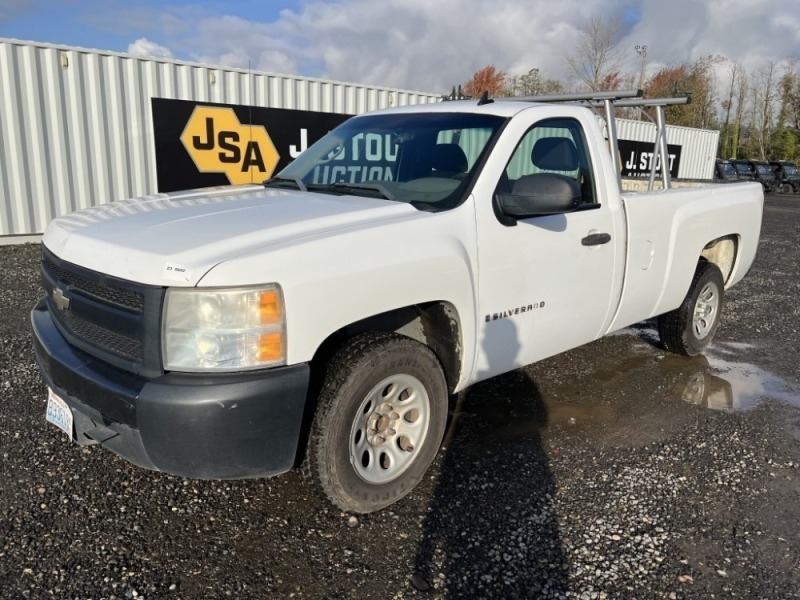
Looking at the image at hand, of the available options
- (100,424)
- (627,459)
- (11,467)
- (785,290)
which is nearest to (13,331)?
(11,467)

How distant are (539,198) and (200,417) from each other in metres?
1.92

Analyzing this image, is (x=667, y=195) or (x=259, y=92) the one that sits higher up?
(x=259, y=92)

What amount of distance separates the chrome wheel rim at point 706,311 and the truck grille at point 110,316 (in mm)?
4476

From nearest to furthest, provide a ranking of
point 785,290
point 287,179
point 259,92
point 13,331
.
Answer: point 287,179 < point 13,331 < point 785,290 < point 259,92

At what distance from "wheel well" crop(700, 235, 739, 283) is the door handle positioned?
2.20 meters

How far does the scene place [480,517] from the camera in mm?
3000

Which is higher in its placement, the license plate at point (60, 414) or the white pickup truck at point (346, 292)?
the white pickup truck at point (346, 292)

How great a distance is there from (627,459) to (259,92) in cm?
974

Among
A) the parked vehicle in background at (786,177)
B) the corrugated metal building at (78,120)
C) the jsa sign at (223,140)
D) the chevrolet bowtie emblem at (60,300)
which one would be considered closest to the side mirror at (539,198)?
the chevrolet bowtie emblem at (60,300)

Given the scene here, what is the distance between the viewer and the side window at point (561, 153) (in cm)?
374

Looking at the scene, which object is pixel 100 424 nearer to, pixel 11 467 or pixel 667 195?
pixel 11 467

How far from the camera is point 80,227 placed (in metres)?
2.99

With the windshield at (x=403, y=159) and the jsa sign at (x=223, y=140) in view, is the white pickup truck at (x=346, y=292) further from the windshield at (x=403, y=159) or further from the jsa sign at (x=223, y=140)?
the jsa sign at (x=223, y=140)

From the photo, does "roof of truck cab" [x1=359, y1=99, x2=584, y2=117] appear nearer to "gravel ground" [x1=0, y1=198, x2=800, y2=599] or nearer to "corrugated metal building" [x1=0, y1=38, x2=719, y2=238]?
"gravel ground" [x1=0, y1=198, x2=800, y2=599]
